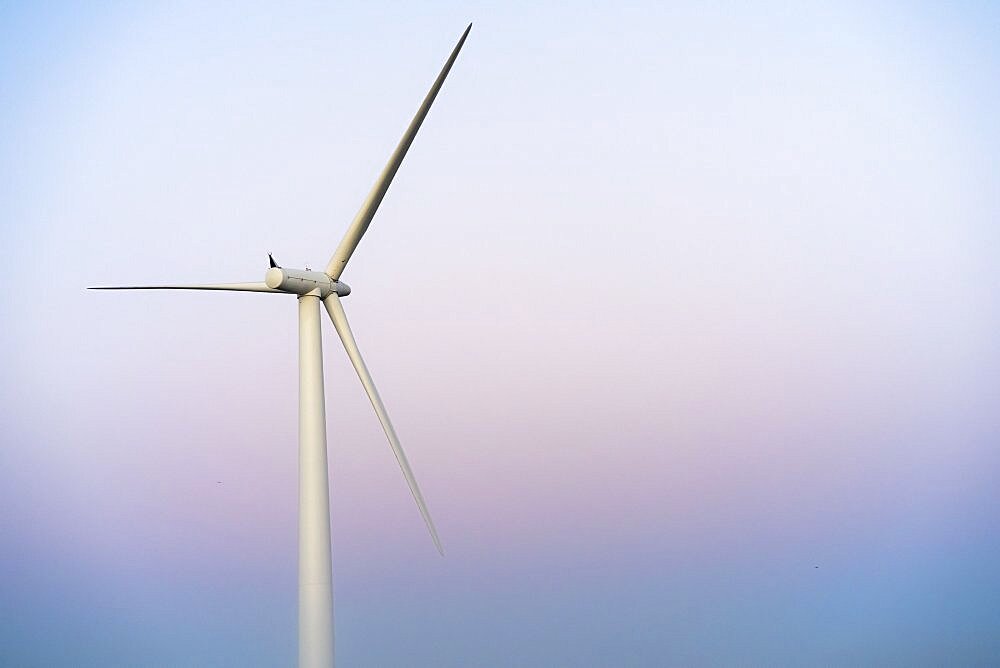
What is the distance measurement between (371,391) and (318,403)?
2.10m

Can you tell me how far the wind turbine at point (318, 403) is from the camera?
3088cm

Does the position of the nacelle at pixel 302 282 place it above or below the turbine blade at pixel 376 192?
below

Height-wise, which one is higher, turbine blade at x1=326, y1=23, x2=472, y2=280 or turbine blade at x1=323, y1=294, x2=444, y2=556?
turbine blade at x1=326, y1=23, x2=472, y2=280

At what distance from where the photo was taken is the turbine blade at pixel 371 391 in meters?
34.2

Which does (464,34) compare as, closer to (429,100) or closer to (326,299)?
(429,100)

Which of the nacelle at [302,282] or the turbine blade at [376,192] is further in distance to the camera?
the turbine blade at [376,192]

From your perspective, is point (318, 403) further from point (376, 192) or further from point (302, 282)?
point (376, 192)

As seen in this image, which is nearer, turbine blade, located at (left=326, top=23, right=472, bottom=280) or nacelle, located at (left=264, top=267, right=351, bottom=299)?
nacelle, located at (left=264, top=267, right=351, bottom=299)

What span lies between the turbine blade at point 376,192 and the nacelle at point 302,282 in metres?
0.47

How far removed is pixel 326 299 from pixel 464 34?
9.14 m

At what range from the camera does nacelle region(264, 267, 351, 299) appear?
31969 millimetres

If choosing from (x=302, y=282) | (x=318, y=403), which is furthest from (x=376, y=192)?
(x=318, y=403)

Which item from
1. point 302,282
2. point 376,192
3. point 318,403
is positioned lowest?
point 318,403

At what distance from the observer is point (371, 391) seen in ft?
112
